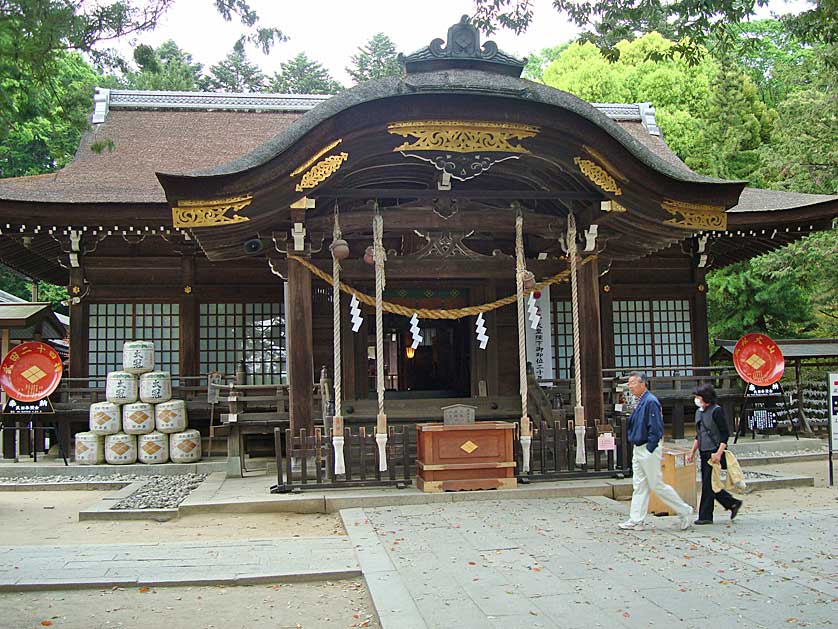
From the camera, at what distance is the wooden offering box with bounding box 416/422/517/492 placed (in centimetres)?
891

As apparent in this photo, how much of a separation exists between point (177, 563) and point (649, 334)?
11480 millimetres

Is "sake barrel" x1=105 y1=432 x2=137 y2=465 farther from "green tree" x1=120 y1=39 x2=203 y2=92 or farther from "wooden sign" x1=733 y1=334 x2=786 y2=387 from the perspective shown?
"green tree" x1=120 y1=39 x2=203 y2=92

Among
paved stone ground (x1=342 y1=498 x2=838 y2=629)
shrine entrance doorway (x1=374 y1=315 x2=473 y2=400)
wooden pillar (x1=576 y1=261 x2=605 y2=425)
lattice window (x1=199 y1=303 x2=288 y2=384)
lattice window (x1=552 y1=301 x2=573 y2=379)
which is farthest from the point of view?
shrine entrance doorway (x1=374 y1=315 x2=473 y2=400)

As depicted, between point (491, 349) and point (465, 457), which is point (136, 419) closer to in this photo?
point (465, 457)

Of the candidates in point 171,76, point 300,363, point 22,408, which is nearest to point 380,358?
point 300,363

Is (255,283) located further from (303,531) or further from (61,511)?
(303,531)

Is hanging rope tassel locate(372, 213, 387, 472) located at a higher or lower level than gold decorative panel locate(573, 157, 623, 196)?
lower

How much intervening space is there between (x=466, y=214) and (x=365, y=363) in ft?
15.7

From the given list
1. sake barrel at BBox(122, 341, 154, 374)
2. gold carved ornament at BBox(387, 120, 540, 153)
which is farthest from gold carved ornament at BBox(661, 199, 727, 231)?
sake barrel at BBox(122, 341, 154, 374)

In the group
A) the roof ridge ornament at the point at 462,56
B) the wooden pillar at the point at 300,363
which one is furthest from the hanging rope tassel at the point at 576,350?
the wooden pillar at the point at 300,363

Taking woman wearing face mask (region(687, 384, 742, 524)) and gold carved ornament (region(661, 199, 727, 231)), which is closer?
woman wearing face mask (region(687, 384, 742, 524))

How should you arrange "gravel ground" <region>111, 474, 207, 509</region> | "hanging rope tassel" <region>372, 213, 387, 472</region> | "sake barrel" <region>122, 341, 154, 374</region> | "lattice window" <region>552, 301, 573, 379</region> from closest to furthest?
"gravel ground" <region>111, 474, 207, 509</region>
"hanging rope tassel" <region>372, 213, 387, 472</region>
"sake barrel" <region>122, 341, 154, 374</region>
"lattice window" <region>552, 301, 573, 379</region>

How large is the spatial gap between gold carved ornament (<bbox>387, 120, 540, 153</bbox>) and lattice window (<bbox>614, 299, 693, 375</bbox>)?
6.97 metres

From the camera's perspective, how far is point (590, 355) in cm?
1036
